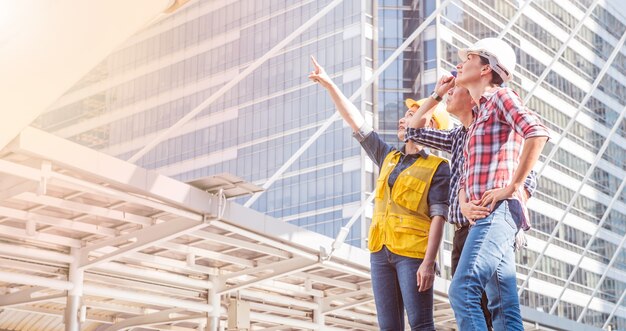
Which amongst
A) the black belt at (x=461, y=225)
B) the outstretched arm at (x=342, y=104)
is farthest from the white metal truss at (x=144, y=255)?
the black belt at (x=461, y=225)

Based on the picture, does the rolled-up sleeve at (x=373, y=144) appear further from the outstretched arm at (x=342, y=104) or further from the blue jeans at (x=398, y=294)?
the blue jeans at (x=398, y=294)

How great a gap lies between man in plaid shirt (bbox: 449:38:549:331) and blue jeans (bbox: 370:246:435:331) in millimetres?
444

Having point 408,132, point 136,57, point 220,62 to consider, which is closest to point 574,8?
point 220,62

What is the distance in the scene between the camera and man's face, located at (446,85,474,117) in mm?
3875

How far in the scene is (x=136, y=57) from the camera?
70500mm

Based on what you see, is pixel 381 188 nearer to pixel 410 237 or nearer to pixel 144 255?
pixel 410 237

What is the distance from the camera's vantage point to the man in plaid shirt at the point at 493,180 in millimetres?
3229

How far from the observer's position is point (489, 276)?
128 inches

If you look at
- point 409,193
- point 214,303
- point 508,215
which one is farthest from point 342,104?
point 214,303

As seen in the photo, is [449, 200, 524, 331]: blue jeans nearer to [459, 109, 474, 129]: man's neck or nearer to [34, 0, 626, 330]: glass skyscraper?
[459, 109, 474, 129]: man's neck

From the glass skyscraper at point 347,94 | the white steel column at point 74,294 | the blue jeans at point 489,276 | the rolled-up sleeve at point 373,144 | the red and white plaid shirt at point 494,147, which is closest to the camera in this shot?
the blue jeans at point 489,276

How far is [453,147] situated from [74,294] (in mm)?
8162

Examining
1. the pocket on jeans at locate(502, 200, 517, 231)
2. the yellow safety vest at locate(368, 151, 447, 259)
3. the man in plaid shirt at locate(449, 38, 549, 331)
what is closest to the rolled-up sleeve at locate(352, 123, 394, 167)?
the yellow safety vest at locate(368, 151, 447, 259)

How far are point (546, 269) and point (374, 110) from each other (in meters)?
15.3
